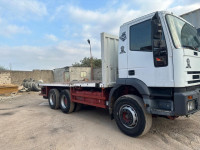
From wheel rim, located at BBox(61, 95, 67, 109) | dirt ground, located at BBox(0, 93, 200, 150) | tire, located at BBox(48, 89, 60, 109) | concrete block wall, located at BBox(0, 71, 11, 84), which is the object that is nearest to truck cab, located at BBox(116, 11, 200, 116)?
dirt ground, located at BBox(0, 93, 200, 150)

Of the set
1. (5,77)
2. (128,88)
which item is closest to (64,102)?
(128,88)

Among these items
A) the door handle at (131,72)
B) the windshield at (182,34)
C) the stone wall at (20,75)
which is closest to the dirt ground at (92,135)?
the door handle at (131,72)

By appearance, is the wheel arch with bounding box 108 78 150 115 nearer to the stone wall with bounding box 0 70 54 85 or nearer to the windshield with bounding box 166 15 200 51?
the windshield with bounding box 166 15 200 51

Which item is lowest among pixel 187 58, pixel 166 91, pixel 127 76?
pixel 166 91

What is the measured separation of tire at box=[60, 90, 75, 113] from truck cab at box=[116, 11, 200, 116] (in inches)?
126

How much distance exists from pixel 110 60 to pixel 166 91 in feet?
6.42

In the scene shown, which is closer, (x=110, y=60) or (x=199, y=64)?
(x=199, y=64)

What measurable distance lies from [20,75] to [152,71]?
21062 millimetres

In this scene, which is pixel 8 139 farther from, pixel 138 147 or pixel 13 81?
pixel 13 81

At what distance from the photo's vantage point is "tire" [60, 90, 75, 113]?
22.4 ft

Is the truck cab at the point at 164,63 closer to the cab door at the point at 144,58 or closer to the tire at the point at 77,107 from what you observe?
the cab door at the point at 144,58

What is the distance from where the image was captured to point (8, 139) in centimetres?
432

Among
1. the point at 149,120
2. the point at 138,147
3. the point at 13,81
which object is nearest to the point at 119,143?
the point at 138,147

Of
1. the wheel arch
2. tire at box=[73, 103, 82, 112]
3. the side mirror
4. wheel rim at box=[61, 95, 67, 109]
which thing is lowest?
tire at box=[73, 103, 82, 112]
